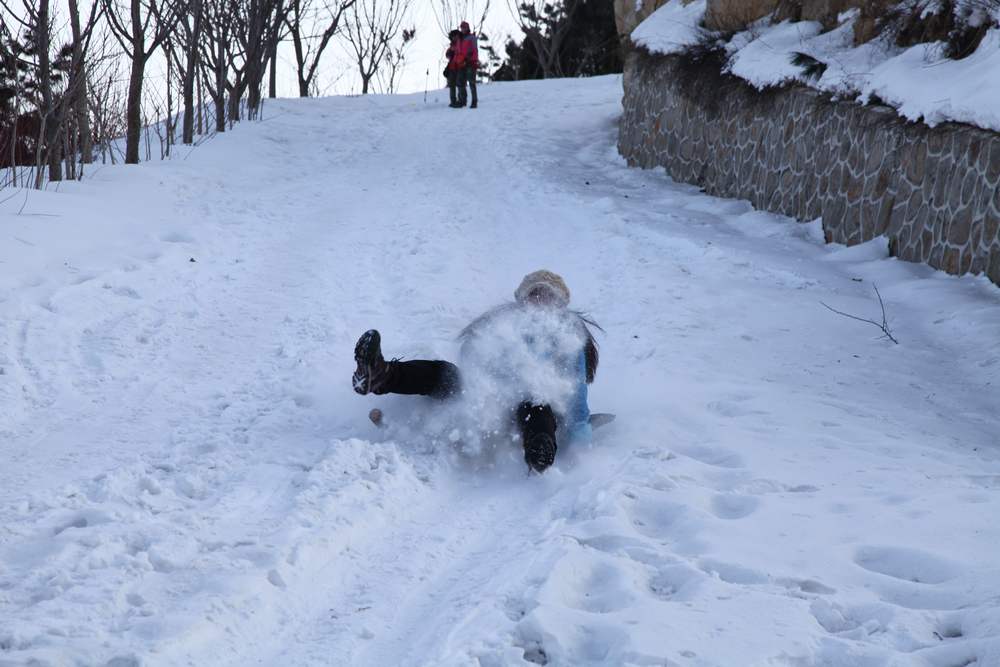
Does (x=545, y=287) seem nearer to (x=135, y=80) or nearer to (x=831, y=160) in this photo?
(x=831, y=160)

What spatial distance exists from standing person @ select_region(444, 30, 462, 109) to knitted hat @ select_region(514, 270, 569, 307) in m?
11.2

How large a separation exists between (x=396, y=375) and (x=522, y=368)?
0.58m

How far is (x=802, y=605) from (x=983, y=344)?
3.36 m

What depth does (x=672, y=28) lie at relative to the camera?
11398mm

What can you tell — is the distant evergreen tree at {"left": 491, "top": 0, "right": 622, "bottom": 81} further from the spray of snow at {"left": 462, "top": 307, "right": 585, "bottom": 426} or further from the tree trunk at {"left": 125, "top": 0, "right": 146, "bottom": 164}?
the spray of snow at {"left": 462, "top": 307, "right": 585, "bottom": 426}

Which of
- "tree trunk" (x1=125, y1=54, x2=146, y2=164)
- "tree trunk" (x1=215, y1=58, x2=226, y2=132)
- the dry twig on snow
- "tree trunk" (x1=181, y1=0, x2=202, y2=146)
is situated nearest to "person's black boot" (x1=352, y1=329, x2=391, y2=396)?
the dry twig on snow

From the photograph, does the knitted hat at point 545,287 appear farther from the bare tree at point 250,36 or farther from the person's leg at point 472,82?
the person's leg at point 472,82

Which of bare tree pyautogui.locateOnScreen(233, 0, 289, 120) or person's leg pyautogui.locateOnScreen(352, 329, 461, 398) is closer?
person's leg pyautogui.locateOnScreen(352, 329, 461, 398)

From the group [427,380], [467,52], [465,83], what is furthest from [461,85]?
[427,380]

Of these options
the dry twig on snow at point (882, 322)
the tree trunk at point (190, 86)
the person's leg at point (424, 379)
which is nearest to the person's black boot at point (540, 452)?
the person's leg at point (424, 379)

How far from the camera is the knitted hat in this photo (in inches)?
175

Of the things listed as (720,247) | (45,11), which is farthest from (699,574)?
(45,11)

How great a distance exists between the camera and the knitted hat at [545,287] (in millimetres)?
4445

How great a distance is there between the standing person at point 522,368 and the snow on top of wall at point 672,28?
753 cm
